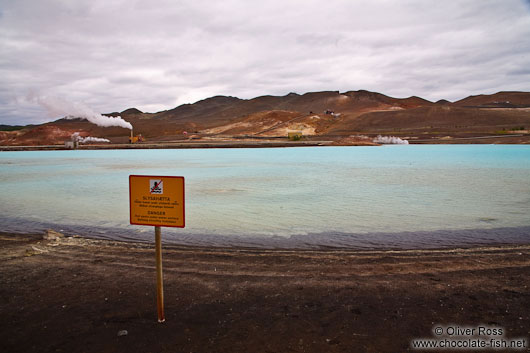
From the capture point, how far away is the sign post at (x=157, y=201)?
3.91m

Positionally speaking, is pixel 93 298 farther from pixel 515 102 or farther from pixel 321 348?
pixel 515 102

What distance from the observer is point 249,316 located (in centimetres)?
430

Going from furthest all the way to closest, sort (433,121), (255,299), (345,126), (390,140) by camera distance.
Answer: (345,126) → (433,121) → (390,140) → (255,299)

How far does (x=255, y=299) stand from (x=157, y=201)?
1.70 m

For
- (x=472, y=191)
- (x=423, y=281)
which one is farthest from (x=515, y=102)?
(x=423, y=281)

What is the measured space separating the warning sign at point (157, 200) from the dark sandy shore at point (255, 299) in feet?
3.56

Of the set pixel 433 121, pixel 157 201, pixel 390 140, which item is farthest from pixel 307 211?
pixel 433 121

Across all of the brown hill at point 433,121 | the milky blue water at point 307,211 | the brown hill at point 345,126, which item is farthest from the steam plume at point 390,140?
the milky blue water at point 307,211

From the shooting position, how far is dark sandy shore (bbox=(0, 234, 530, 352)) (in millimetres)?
3832

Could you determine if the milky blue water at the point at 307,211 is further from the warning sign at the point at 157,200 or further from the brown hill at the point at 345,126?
the brown hill at the point at 345,126

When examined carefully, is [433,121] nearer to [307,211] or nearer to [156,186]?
[307,211]

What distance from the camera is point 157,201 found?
3.99 m

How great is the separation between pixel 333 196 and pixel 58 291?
11.1 metres

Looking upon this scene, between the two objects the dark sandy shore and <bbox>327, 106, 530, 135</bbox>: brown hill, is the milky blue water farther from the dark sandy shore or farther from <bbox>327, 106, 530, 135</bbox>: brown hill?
<bbox>327, 106, 530, 135</bbox>: brown hill
